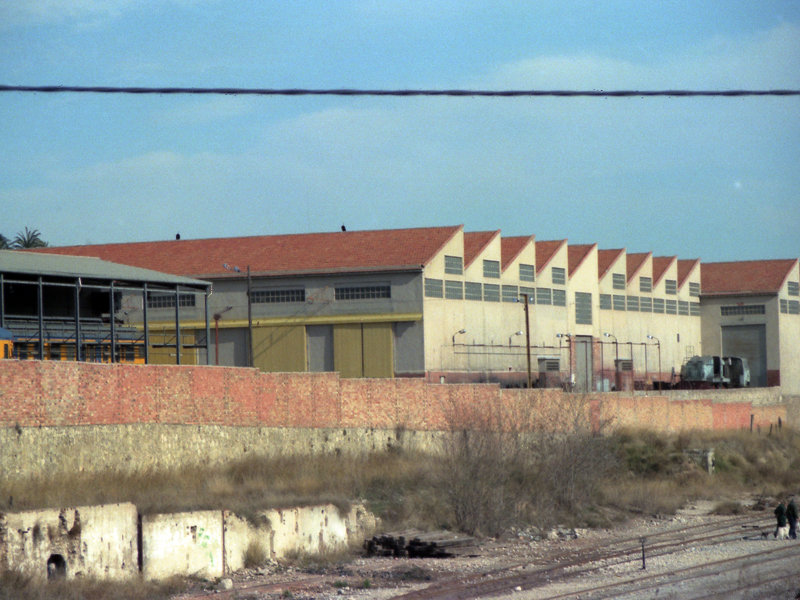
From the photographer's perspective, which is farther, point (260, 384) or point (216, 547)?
point (260, 384)

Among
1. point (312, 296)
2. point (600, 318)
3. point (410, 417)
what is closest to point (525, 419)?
point (410, 417)

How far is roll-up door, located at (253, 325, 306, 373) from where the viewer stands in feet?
165

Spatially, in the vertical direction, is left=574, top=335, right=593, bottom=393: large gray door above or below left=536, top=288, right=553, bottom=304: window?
below

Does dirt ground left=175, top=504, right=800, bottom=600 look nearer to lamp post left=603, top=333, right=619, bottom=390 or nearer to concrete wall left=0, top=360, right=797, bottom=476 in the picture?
concrete wall left=0, top=360, right=797, bottom=476

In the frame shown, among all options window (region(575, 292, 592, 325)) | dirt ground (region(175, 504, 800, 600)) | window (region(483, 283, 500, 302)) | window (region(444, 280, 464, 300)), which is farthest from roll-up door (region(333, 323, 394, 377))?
dirt ground (region(175, 504, 800, 600))

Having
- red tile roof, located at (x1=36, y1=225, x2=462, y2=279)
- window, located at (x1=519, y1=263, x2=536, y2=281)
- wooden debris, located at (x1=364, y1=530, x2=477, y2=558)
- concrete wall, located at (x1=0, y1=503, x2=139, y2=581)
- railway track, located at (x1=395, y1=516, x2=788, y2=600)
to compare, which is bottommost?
railway track, located at (x1=395, y1=516, x2=788, y2=600)

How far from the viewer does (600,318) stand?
6475 cm

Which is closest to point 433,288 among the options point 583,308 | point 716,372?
point 583,308

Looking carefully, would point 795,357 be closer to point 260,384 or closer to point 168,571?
point 260,384

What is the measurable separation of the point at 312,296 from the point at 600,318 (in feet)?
74.0

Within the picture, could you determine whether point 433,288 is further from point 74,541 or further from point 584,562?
point 74,541

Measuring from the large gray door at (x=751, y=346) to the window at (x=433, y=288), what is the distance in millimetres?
31247

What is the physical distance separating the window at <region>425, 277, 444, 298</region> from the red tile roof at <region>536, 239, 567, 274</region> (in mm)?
10104

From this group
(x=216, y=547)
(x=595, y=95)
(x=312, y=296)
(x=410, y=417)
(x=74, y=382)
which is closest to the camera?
(x=595, y=95)
